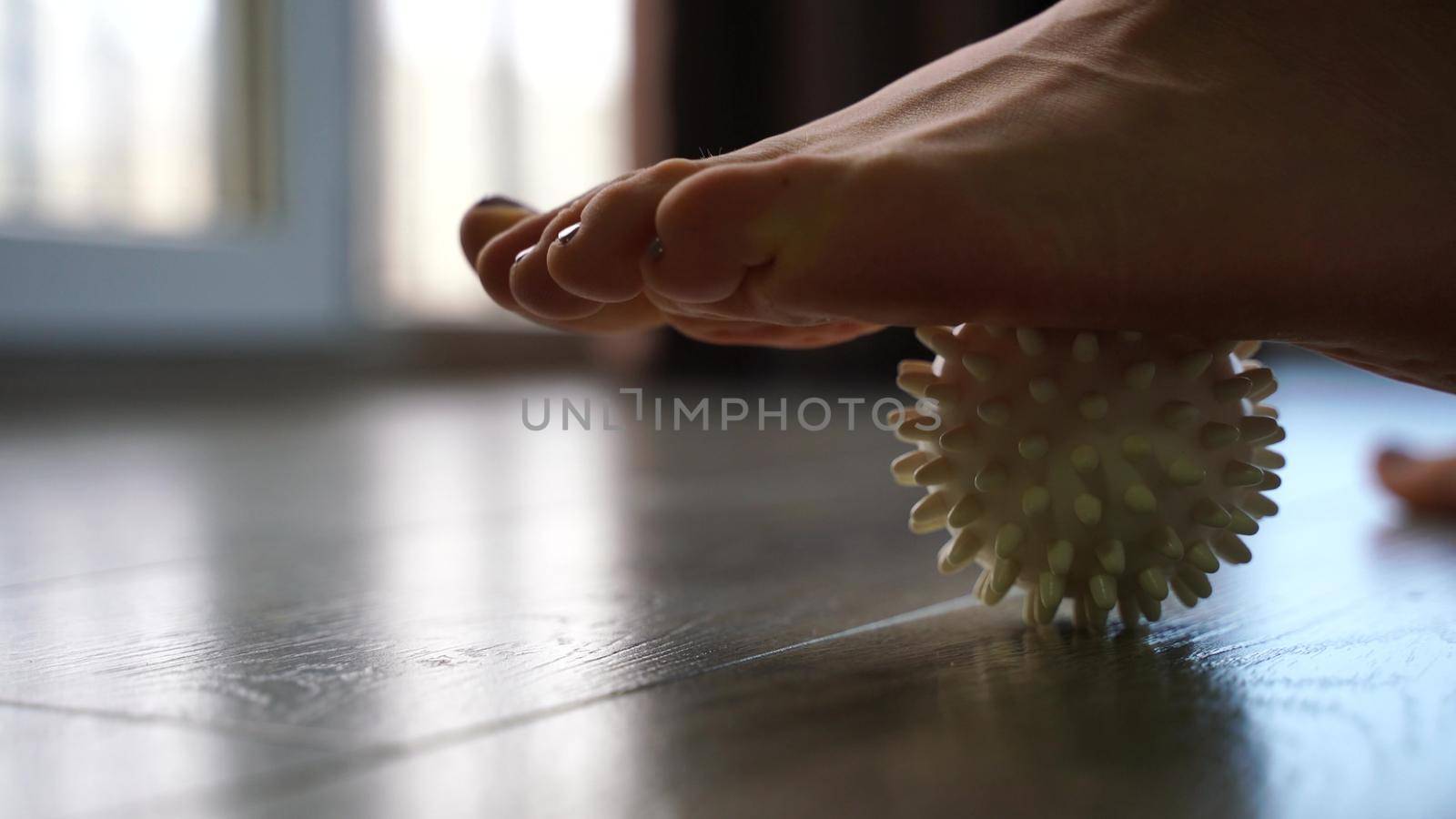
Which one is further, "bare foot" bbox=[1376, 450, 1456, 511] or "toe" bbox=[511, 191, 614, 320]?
"bare foot" bbox=[1376, 450, 1456, 511]

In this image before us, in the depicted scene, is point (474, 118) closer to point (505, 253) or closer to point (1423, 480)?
point (1423, 480)

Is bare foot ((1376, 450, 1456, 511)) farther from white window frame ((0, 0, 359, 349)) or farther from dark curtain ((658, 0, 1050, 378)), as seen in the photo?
white window frame ((0, 0, 359, 349))

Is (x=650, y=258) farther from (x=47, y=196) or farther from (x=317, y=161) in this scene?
(x=317, y=161)

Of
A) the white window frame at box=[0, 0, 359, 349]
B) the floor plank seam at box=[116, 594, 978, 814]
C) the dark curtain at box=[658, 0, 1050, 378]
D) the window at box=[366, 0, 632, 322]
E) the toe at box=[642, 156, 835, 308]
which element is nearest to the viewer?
the floor plank seam at box=[116, 594, 978, 814]

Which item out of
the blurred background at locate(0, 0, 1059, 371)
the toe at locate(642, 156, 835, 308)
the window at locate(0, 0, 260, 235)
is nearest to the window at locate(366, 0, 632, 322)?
the blurred background at locate(0, 0, 1059, 371)

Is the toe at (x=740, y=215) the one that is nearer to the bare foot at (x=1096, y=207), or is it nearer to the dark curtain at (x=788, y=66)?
the bare foot at (x=1096, y=207)

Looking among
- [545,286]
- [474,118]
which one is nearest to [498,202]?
[545,286]
